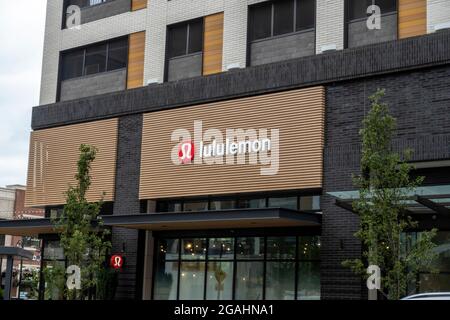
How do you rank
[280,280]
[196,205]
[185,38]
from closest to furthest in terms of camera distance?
[280,280] → [196,205] → [185,38]

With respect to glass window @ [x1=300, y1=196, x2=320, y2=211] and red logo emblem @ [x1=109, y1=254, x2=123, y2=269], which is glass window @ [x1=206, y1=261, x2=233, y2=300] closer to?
glass window @ [x1=300, y1=196, x2=320, y2=211]

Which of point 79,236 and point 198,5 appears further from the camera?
point 198,5

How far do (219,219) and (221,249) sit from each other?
3.27 m

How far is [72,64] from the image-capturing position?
29969mm

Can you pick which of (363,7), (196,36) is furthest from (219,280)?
(363,7)

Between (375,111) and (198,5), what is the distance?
1166cm

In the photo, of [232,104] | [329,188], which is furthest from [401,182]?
[232,104]

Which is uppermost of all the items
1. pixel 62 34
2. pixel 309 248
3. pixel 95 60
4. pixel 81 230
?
pixel 62 34

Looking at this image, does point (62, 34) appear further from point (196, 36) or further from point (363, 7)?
point (363, 7)

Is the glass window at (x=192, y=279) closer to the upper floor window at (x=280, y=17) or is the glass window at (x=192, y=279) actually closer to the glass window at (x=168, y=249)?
the glass window at (x=168, y=249)

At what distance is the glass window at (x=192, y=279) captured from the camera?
24000 mm

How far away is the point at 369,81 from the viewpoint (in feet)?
67.7

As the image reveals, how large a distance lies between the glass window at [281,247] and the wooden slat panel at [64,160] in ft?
23.5
